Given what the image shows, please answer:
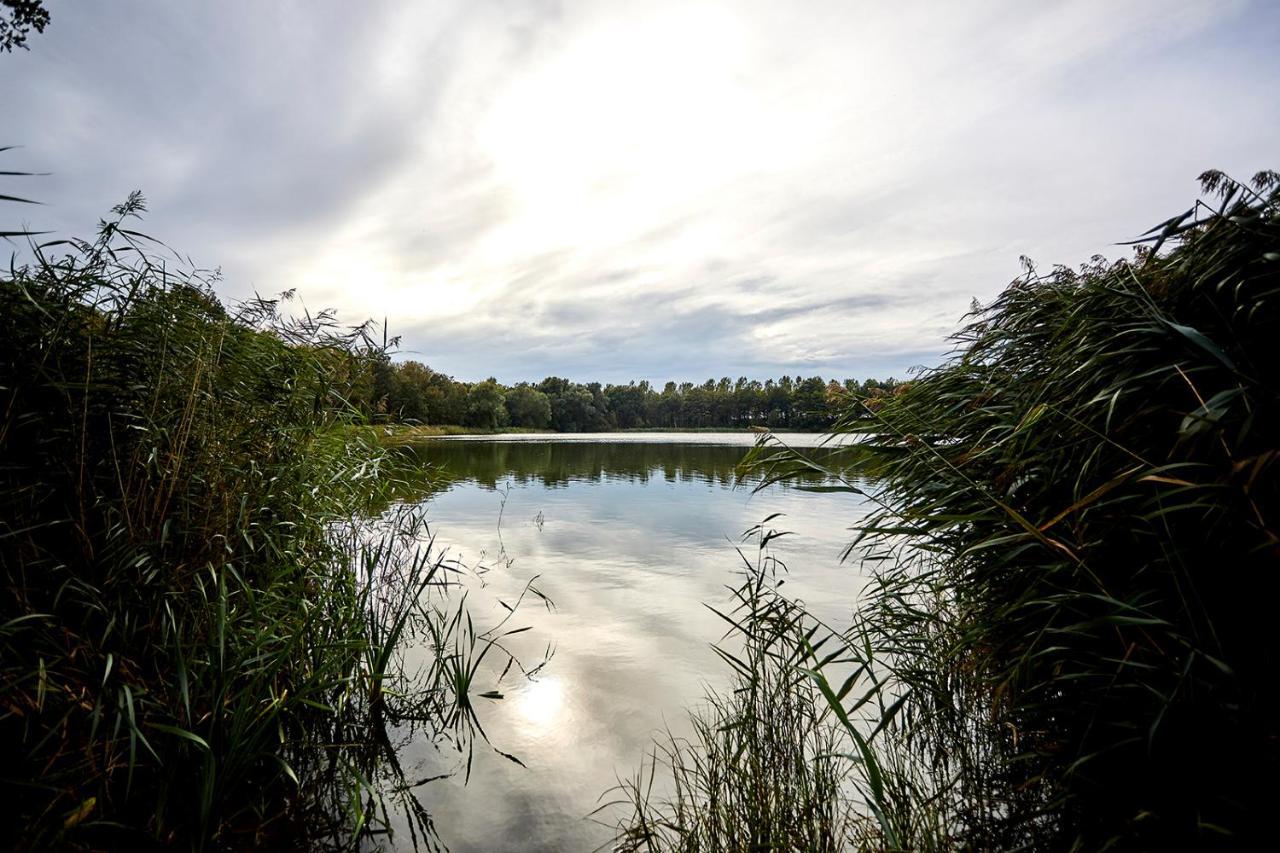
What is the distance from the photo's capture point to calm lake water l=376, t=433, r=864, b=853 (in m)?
3.91

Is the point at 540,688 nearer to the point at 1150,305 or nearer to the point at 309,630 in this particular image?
the point at 309,630

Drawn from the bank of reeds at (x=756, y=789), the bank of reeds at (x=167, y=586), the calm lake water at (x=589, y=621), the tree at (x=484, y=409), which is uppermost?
the tree at (x=484, y=409)

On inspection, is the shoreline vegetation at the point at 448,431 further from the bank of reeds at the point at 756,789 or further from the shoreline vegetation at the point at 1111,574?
the bank of reeds at the point at 756,789

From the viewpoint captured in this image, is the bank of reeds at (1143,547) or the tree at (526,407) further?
the tree at (526,407)

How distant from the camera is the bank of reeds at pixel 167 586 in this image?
2.62 meters

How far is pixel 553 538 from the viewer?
1274 centimetres

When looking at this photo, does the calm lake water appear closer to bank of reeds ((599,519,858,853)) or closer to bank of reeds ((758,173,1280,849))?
bank of reeds ((599,519,858,853))

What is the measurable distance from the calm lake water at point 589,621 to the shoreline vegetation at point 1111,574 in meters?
0.87

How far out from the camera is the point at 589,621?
765 cm

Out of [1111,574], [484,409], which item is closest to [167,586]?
[1111,574]

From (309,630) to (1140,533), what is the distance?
4.82m

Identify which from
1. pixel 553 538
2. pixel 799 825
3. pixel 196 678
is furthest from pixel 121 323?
pixel 553 538

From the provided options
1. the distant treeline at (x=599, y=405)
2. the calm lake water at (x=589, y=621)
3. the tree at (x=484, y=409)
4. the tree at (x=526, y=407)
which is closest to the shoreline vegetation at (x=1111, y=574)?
the calm lake water at (x=589, y=621)

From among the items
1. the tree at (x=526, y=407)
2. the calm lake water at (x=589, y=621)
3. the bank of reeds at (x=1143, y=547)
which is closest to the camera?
the bank of reeds at (x=1143, y=547)
